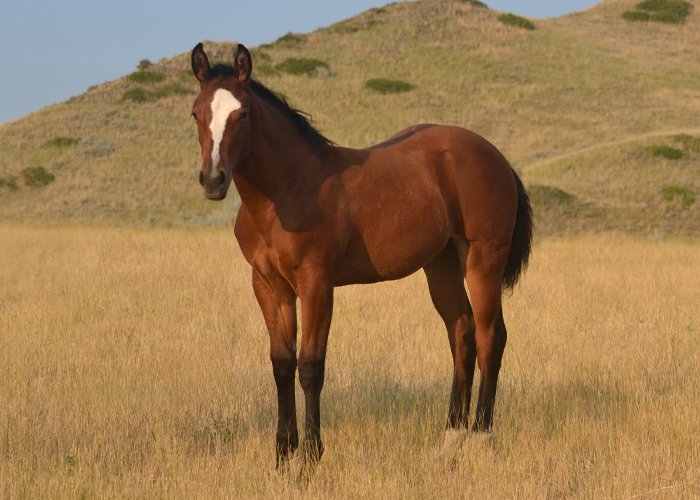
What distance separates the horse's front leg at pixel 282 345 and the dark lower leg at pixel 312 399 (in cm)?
23

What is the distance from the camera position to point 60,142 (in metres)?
35.0

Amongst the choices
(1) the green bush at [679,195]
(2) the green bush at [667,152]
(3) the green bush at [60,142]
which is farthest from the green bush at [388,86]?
(1) the green bush at [679,195]

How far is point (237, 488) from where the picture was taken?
4.37 meters

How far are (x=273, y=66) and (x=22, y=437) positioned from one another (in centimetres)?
4389

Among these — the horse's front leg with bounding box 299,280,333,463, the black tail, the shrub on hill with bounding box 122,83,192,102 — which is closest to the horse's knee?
the horse's front leg with bounding box 299,280,333,463

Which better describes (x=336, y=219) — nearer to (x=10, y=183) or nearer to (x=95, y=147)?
(x=10, y=183)

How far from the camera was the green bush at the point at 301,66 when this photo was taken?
152ft

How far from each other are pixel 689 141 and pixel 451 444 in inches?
1160

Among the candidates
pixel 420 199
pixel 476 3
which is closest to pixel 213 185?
pixel 420 199

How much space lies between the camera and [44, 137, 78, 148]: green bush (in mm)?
34784

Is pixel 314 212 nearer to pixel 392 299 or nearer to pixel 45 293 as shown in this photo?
pixel 392 299

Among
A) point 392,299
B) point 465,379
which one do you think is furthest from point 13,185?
point 465,379

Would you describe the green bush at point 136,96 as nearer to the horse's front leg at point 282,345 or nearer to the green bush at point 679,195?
the green bush at point 679,195

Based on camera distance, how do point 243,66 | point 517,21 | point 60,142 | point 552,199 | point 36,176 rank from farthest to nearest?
point 517,21 → point 60,142 → point 36,176 → point 552,199 → point 243,66
